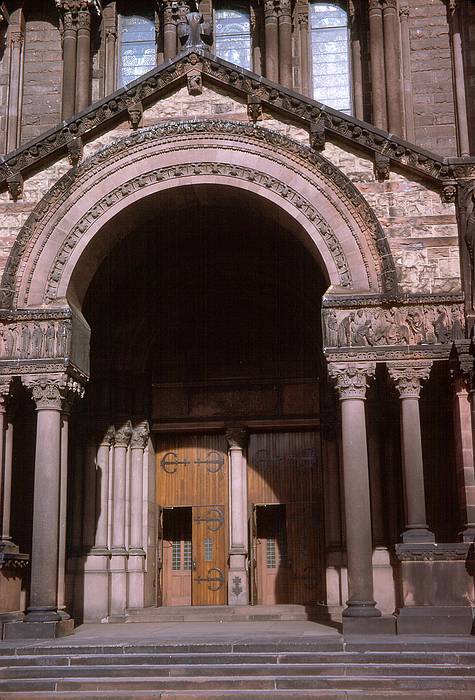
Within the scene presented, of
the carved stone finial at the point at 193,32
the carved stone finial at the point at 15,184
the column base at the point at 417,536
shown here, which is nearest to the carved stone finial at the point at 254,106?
the carved stone finial at the point at 193,32

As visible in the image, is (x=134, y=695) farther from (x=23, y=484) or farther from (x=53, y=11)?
(x=53, y=11)

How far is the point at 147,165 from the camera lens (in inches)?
642

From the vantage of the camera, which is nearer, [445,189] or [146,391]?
[445,189]

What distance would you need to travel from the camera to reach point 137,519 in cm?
1923

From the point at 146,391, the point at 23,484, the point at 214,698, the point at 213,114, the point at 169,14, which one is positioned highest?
the point at 169,14

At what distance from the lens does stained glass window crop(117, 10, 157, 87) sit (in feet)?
72.2

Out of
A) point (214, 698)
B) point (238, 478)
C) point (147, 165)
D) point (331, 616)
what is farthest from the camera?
point (238, 478)

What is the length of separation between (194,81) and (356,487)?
7800 mm

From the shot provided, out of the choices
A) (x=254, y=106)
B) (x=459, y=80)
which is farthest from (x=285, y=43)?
(x=254, y=106)

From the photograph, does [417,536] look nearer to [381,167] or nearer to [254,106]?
[381,167]

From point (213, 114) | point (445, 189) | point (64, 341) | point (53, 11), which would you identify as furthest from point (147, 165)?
point (53, 11)

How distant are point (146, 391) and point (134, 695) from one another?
9.17 metres

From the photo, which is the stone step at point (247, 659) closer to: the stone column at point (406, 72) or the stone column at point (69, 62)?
the stone column at point (406, 72)

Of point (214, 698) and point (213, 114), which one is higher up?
point (213, 114)
